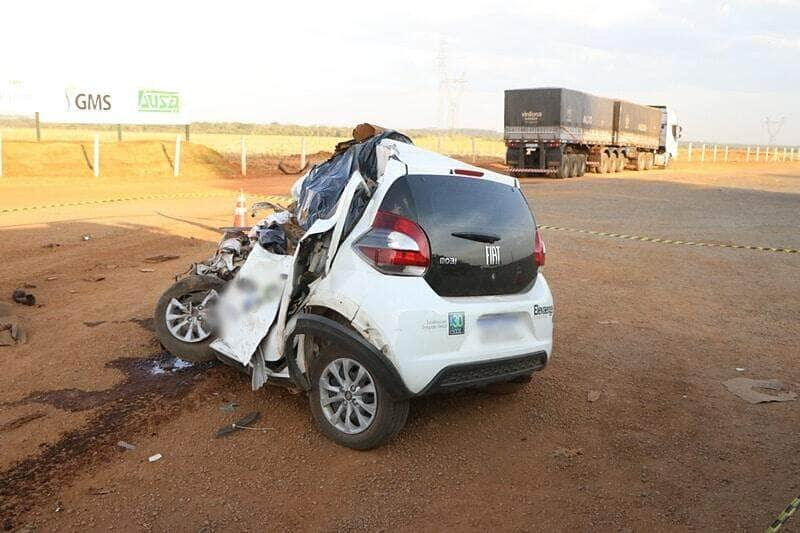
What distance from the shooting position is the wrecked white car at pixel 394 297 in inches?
161

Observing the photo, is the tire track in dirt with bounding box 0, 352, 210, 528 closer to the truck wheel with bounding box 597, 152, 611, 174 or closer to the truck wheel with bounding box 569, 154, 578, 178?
the truck wheel with bounding box 569, 154, 578, 178

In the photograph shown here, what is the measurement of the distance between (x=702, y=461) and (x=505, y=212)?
1.88 metres

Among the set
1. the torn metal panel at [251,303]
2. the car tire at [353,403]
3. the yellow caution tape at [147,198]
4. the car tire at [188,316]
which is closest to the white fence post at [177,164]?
the yellow caution tape at [147,198]

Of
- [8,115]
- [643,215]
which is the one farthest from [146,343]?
[8,115]

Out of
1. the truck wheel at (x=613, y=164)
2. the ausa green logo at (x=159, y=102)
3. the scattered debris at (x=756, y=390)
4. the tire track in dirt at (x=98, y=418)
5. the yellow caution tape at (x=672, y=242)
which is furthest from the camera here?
the truck wheel at (x=613, y=164)

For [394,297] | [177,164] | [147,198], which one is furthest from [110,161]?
[394,297]

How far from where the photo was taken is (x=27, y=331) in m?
6.57

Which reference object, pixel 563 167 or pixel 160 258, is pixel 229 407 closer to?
pixel 160 258

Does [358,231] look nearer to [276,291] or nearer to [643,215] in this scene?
[276,291]

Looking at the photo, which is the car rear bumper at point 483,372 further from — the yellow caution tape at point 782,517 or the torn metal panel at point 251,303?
the yellow caution tape at point 782,517

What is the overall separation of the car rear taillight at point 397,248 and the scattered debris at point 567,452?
53.4 inches

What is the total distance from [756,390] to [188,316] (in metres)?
4.34

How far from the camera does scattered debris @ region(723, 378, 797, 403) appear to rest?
5250 millimetres

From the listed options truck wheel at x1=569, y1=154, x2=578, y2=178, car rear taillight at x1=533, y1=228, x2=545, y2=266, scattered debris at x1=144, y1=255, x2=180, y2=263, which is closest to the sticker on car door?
car rear taillight at x1=533, y1=228, x2=545, y2=266
